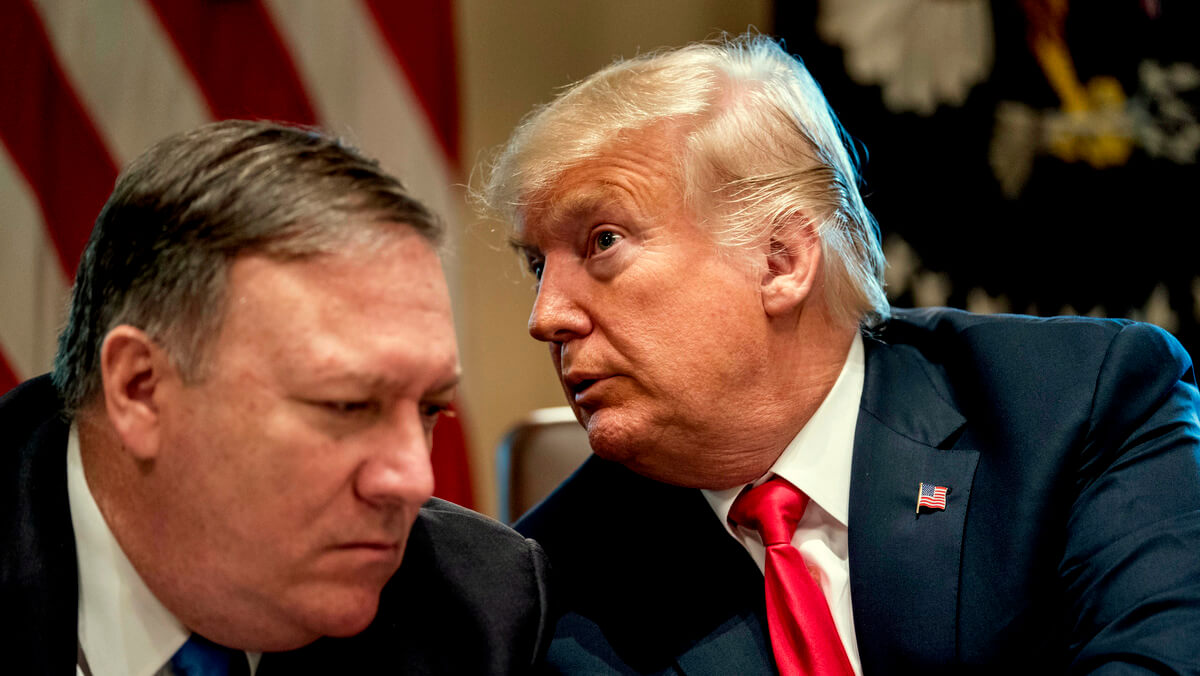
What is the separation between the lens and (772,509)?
1.78 metres

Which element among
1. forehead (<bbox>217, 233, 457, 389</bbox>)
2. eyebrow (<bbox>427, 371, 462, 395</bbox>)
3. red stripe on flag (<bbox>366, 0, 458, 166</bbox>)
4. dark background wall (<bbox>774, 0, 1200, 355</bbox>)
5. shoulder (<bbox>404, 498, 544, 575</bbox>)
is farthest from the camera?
dark background wall (<bbox>774, 0, 1200, 355</bbox>)

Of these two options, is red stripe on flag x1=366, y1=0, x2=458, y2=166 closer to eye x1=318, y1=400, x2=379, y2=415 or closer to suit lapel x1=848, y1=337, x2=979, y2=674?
suit lapel x1=848, y1=337, x2=979, y2=674

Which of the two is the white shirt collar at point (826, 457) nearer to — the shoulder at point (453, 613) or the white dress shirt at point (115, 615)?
the shoulder at point (453, 613)

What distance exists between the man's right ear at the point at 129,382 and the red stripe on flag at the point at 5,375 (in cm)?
194

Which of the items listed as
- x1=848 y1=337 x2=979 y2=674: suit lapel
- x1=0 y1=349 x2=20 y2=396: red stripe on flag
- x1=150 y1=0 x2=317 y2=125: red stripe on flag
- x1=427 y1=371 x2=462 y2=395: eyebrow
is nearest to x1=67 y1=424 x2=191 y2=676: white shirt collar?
x1=427 y1=371 x2=462 y2=395: eyebrow

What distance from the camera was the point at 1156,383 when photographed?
5.69 feet

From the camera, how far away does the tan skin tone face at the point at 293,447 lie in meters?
1.11

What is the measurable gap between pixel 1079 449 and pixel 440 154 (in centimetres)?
220

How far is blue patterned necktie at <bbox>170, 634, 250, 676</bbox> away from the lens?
121cm

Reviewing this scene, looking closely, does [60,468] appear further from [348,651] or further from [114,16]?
[114,16]

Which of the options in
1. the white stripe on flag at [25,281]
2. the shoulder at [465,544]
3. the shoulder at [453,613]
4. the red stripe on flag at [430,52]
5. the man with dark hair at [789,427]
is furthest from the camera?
the red stripe on flag at [430,52]

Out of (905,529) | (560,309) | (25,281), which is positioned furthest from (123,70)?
(905,529)

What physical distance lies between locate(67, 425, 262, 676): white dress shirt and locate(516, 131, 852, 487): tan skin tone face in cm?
78

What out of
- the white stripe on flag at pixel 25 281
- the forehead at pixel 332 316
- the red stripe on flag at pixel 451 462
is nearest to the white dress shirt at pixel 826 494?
the forehead at pixel 332 316
